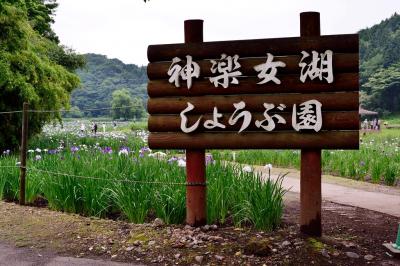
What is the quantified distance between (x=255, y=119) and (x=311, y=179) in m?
0.79

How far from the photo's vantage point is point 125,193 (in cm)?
557

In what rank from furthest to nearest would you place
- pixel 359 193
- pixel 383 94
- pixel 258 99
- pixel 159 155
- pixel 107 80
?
pixel 107 80
pixel 383 94
pixel 359 193
pixel 159 155
pixel 258 99

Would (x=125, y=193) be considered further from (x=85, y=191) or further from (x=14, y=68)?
(x=14, y=68)

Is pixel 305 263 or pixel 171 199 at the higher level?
pixel 171 199

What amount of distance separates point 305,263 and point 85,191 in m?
2.85

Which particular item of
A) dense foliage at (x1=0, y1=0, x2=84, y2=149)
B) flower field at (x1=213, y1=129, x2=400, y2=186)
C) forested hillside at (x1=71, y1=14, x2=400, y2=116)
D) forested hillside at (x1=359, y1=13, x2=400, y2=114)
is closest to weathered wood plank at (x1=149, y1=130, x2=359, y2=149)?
flower field at (x1=213, y1=129, x2=400, y2=186)

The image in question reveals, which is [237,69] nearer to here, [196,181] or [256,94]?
[256,94]

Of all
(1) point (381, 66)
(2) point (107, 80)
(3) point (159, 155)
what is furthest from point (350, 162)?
(2) point (107, 80)

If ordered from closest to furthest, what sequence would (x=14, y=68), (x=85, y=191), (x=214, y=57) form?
(x=214, y=57)
(x=85, y=191)
(x=14, y=68)

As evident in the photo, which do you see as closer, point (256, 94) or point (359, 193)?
point (256, 94)

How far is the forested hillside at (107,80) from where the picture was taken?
241 feet

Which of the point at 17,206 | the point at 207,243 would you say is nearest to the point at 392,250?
the point at 207,243

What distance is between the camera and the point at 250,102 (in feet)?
16.0

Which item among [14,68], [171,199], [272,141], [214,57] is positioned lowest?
[171,199]
